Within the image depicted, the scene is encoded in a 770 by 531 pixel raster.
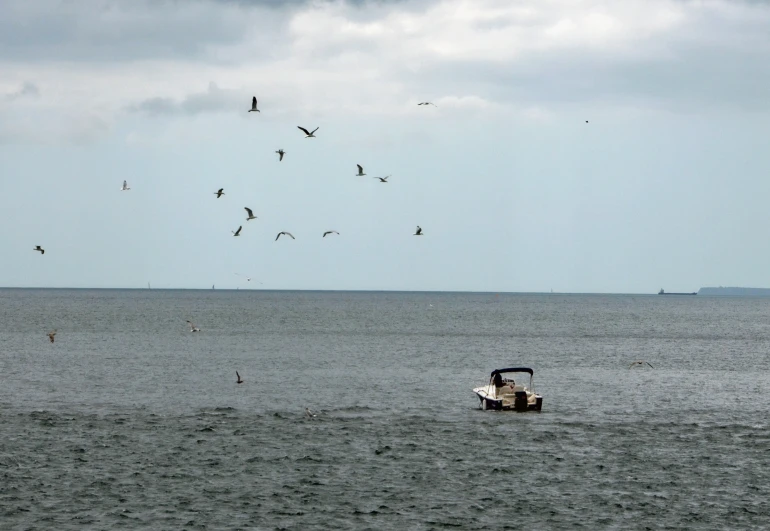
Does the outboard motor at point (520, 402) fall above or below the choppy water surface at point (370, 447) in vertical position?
above

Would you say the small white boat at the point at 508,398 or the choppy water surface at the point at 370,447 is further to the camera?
the small white boat at the point at 508,398

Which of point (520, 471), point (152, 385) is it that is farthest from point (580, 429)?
point (152, 385)

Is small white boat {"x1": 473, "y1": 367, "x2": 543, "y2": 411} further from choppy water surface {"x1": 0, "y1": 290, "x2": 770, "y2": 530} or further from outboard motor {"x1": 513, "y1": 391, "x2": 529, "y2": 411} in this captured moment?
choppy water surface {"x1": 0, "y1": 290, "x2": 770, "y2": 530}

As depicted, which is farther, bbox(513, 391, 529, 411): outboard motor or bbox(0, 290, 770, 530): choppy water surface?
bbox(513, 391, 529, 411): outboard motor

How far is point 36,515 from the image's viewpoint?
31.5m

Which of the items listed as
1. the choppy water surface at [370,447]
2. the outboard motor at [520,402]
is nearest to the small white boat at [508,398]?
the outboard motor at [520,402]

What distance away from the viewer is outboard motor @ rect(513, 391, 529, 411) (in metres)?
55.1

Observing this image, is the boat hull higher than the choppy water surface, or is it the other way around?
the boat hull

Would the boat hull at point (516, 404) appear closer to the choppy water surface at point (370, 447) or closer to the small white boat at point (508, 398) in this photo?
the small white boat at point (508, 398)

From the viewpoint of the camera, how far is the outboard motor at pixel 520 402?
55094mm

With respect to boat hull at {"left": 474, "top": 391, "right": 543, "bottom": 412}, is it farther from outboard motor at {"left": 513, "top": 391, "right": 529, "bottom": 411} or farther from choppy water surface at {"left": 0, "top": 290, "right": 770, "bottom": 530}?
choppy water surface at {"left": 0, "top": 290, "right": 770, "bottom": 530}

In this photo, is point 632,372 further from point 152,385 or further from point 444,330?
point 444,330

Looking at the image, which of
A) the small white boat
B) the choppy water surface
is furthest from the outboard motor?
the choppy water surface

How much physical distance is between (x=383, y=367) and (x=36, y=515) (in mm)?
52023
